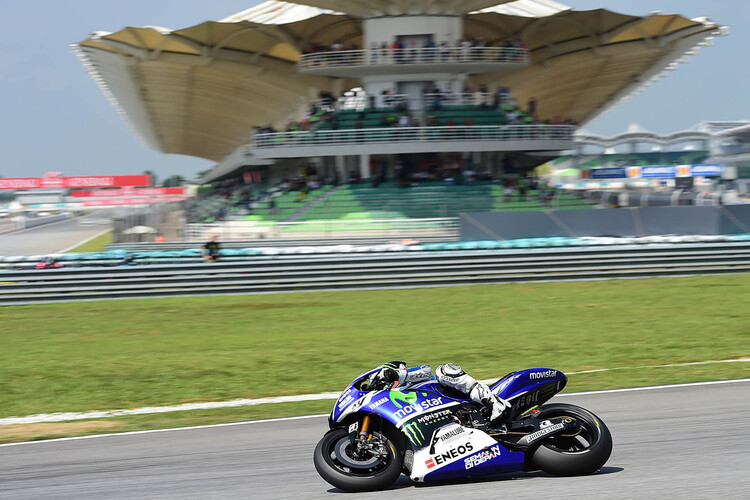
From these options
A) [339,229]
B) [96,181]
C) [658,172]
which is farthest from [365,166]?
[96,181]

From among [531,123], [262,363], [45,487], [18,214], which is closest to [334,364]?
[262,363]

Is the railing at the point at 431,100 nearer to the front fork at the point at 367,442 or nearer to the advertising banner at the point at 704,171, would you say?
the front fork at the point at 367,442

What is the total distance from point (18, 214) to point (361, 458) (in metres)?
95.4

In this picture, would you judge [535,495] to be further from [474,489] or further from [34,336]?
[34,336]

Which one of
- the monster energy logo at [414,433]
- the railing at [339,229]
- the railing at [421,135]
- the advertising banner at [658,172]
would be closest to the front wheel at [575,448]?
the monster energy logo at [414,433]

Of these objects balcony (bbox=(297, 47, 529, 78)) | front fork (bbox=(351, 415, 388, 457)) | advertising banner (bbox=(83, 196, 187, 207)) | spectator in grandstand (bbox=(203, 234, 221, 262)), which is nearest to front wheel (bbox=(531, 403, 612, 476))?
front fork (bbox=(351, 415, 388, 457))

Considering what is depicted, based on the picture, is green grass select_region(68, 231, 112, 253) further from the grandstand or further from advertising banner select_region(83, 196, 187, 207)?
advertising banner select_region(83, 196, 187, 207)

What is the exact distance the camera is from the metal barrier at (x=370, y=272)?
20750 millimetres

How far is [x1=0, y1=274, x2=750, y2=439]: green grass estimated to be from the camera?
36.2 ft

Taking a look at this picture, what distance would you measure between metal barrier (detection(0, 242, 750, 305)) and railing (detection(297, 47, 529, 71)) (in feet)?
72.9

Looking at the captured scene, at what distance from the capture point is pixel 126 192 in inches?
3979

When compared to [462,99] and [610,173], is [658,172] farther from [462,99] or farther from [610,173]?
[462,99]

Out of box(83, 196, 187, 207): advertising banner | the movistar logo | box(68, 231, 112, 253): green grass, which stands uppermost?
the movistar logo

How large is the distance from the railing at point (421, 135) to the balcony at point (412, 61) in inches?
148
